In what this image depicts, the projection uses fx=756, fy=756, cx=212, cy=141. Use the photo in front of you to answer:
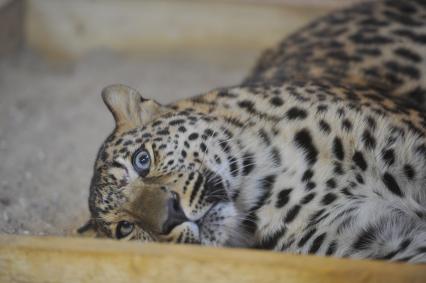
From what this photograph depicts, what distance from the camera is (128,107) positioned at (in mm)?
4332

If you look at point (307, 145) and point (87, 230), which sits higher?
point (307, 145)

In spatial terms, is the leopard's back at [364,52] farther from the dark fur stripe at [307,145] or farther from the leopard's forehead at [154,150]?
the leopard's forehead at [154,150]

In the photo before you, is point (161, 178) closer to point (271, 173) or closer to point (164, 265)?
point (271, 173)

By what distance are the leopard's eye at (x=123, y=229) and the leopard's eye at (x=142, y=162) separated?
0.90 feet

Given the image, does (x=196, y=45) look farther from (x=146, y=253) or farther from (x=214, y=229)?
(x=146, y=253)

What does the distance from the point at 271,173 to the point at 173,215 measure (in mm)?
710

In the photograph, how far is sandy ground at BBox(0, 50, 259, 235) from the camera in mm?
5172

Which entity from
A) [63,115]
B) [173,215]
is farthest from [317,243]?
[63,115]

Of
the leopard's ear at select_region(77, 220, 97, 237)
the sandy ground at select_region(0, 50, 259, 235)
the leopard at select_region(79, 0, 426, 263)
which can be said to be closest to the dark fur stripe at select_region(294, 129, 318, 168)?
the leopard at select_region(79, 0, 426, 263)

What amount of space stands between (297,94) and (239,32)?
3246 millimetres

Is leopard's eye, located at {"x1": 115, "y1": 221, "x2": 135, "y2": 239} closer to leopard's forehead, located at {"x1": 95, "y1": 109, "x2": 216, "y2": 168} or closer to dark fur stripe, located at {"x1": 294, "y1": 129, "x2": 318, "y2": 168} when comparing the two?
leopard's forehead, located at {"x1": 95, "y1": 109, "x2": 216, "y2": 168}

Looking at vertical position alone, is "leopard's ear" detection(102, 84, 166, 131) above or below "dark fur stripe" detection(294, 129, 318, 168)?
above

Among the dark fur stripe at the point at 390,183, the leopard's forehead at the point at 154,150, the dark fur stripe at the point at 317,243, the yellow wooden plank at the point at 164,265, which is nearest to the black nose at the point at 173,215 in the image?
the leopard's forehead at the point at 154,150

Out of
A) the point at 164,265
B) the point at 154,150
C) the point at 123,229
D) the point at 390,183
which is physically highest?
the point at 154,150
